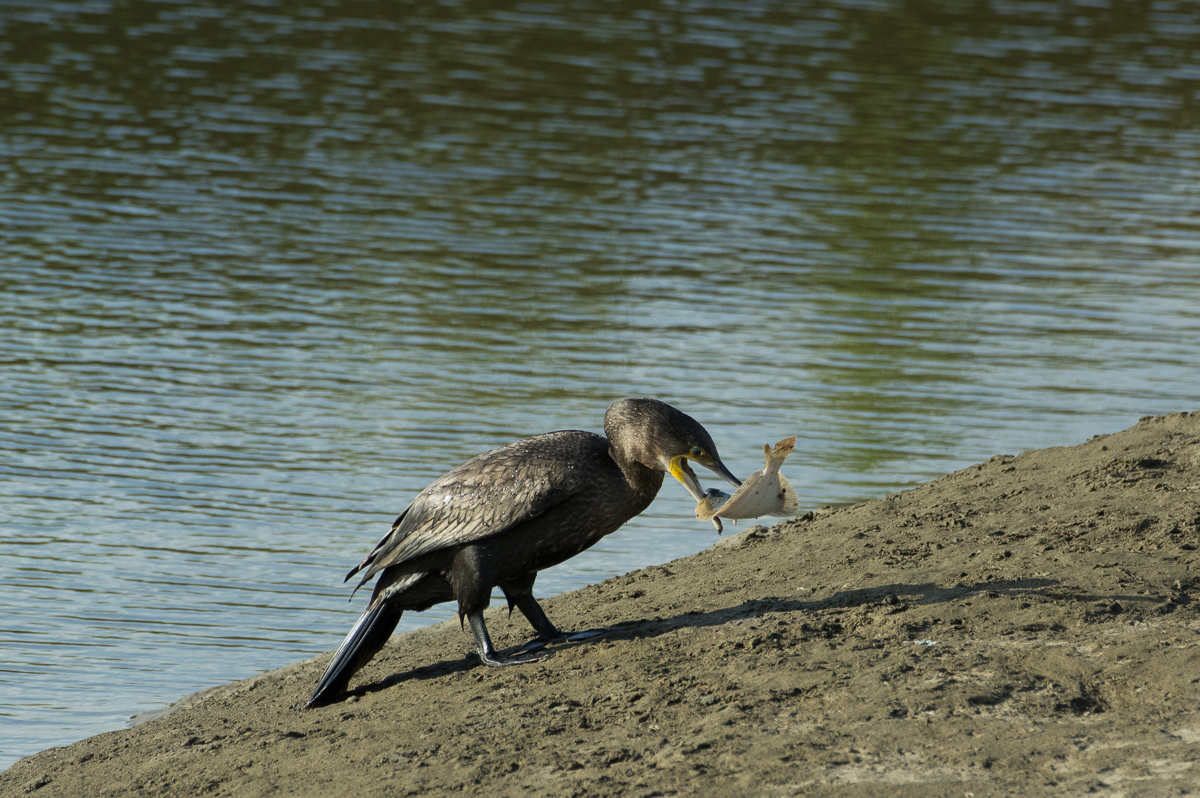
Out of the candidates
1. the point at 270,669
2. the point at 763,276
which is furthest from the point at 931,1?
the point at 270,669

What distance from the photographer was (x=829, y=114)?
73.3 ft

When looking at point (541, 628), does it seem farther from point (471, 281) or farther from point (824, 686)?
point (471, 281)

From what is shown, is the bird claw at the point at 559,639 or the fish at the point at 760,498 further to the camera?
A: the bird claw at the point at 559,639

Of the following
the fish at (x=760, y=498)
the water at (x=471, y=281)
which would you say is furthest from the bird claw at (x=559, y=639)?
the water at (x=471, y=281)

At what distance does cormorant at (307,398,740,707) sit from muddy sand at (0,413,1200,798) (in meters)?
0.30

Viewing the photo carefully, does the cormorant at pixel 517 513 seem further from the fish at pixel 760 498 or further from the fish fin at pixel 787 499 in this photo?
the fish fin at pixel 787 499

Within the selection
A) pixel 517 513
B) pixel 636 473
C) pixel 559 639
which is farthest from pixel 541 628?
pixel 636 473

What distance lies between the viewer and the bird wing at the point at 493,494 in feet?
18.9

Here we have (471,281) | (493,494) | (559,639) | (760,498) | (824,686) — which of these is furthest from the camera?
(471,281)

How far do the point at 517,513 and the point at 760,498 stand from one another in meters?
0.91

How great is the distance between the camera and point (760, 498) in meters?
5.66

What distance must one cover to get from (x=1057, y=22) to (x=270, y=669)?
2767 centimetres

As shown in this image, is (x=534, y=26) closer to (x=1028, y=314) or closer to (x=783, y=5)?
(x=783, y=5)

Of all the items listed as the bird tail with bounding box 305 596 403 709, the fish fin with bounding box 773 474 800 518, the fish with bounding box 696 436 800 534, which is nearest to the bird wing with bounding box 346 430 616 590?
the bird tail with bounding box 305 596 403 709
